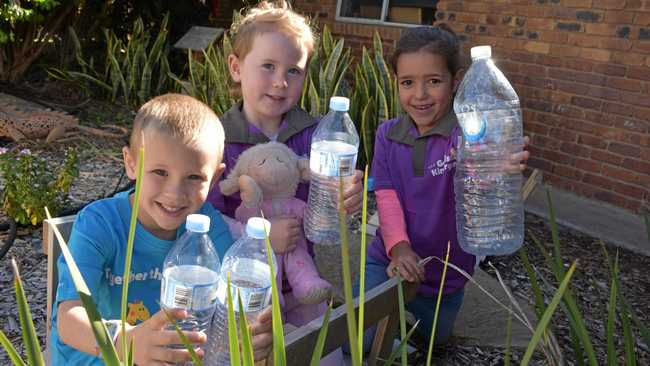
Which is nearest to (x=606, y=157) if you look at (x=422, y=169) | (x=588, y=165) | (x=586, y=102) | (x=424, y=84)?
(x=588, y=165)

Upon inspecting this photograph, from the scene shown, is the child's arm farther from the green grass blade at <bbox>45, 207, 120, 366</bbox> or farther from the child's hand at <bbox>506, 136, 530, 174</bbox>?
the child's hand at <bbox>506, 136, 530, 174</bbox>

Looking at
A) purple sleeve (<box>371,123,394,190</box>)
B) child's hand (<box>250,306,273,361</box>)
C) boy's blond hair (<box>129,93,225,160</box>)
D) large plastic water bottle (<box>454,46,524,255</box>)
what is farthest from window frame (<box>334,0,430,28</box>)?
child's hand (<box>250,306,273,361</box>)


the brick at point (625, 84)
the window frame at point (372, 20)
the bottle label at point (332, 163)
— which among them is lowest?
the bottle label at point (332, 163)

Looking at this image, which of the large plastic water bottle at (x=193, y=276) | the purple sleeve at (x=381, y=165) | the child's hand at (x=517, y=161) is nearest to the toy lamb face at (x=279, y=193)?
the large plastic water bottle at (x=193, y=276)

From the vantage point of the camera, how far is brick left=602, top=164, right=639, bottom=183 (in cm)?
536

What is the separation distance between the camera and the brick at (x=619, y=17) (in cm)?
519

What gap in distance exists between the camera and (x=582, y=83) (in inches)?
220

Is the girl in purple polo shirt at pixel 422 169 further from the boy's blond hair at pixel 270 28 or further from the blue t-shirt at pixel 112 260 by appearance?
the blue t-shirt at pixel 112 260

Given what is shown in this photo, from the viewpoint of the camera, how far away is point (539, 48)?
5879 mm

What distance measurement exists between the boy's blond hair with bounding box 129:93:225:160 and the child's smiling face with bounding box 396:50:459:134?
1.03m

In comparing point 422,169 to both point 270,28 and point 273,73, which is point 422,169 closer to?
point 273,73

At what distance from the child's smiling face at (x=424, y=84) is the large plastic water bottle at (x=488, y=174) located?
0.10 metres

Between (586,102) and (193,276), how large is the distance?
4.90 meters

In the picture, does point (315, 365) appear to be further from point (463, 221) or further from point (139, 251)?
point (463, 221)
